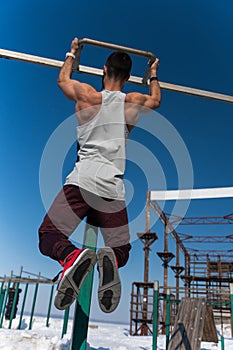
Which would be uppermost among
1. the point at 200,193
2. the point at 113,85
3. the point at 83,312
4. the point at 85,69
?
the point at 200,193

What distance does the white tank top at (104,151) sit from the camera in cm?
158

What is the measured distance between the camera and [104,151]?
1.65m

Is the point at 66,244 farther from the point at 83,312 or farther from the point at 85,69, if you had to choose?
the point at 85,69

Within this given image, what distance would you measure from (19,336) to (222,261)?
13105mm

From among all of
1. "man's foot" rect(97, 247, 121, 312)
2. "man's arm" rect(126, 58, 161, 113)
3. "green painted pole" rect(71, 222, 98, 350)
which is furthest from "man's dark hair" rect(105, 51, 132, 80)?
"man's foot" rect(97, 247, 121, 312)

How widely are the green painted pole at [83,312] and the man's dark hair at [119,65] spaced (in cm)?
88

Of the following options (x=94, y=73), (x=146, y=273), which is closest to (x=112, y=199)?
(x=94, y=73)

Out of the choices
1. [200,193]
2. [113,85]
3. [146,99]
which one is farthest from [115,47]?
[200,193]

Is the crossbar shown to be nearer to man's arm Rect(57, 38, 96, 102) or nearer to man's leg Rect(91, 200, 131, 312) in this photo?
man's arm Rect(57, 38, 96, 102)

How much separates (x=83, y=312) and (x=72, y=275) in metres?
0.57

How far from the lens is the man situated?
1.35 meters

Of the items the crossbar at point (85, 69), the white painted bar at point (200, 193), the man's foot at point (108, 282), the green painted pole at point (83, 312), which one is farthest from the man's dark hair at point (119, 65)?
the white painted bar at point (200, 193)

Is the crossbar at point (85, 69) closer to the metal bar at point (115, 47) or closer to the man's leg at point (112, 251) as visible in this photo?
the metal bar at point (115, 47)

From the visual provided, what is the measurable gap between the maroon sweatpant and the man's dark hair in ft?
2.47
